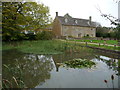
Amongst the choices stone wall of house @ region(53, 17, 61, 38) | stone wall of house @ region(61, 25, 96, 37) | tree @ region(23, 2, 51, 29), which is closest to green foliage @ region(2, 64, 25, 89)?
tree @ region(23, 2, 51, 29)

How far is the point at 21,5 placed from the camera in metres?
17.0

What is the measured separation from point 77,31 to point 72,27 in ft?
7.02

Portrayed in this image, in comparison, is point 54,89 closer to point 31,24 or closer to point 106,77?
point 106,77

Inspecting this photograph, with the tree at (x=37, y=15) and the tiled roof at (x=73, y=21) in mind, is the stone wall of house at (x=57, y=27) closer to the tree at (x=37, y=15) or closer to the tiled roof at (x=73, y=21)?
the tiled roof at (x=73, y=21)

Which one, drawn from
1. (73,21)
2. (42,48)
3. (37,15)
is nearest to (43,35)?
(37,15)

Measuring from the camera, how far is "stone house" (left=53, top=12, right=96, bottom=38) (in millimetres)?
30152

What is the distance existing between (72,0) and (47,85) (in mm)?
7277

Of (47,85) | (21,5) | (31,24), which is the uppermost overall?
(21,5)

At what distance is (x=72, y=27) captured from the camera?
3123 cm

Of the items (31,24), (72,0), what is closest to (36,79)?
(72,0)

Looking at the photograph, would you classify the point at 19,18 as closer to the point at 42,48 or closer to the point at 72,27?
the point at 42,48

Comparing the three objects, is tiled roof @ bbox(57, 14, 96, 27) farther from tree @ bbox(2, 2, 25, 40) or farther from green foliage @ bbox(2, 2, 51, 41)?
tree @ bbox(2, 2, 25, 40)

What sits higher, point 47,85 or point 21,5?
point 21,5

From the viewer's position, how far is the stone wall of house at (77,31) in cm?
3050
